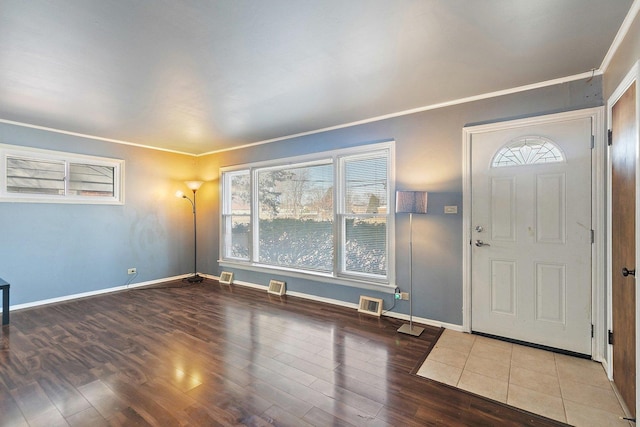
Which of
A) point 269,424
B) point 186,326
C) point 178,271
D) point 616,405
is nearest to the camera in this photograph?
point 269,424

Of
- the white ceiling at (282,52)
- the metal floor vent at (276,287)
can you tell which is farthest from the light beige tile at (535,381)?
the metal floor vent at (276,287)

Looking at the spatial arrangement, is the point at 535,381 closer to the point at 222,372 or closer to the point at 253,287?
the point at 222,372

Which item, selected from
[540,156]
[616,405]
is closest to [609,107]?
[540,156]

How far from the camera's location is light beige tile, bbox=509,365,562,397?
220 centimetres

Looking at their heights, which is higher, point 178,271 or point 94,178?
point 94,178

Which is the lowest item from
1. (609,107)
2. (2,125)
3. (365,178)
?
(365,178)

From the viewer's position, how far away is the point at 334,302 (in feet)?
13.9

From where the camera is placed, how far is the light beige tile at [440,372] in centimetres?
235

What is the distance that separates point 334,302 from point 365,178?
72.8 inches

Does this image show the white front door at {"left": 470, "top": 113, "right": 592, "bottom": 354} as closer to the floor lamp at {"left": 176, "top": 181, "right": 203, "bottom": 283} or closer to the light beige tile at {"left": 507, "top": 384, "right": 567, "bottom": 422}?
the light beige tile at {"left": 507, "top": 384, "right": 567, "bottom": 422}

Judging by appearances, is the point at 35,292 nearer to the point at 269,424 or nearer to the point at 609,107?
the point at 269,424

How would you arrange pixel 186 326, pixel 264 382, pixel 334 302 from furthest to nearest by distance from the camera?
pixel 334 302 < pixel 186 326 < pixel 264 382

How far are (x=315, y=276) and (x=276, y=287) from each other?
83cm

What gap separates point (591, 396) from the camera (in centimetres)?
212
